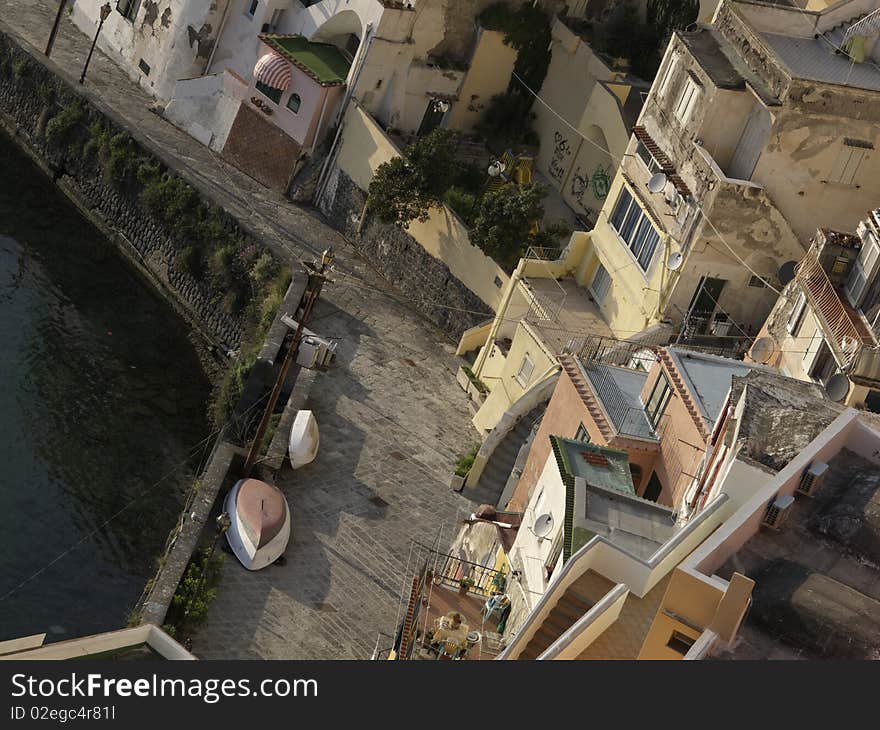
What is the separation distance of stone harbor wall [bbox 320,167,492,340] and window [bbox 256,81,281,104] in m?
3.92

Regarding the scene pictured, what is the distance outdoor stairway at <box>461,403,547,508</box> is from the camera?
62781mm

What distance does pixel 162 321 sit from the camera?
7456cm

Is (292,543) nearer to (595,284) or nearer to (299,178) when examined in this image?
(595,284)

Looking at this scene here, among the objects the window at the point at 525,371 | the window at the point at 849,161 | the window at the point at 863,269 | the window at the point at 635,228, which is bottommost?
the window at the point at 525,371

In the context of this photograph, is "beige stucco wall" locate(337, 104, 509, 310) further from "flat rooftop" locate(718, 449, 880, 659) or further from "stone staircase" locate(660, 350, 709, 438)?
"flat rooftop" locate(718, 449, 880, 659)

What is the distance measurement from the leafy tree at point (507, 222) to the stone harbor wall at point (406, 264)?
2430 millimetres

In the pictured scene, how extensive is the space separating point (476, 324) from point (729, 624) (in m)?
35.6

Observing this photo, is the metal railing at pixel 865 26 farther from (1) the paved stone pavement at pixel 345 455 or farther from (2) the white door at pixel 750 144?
(1) the paved stone pavement at pixel 345 455

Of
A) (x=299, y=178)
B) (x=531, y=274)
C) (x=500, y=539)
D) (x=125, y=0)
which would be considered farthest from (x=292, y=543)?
(x=125, y=0)

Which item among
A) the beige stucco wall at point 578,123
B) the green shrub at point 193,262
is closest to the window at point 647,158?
the beige stucco wall at point 578,123

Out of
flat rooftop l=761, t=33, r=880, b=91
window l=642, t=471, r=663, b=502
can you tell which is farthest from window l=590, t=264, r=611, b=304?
window l=642, t=471, r=663, b=502

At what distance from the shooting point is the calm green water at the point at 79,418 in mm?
58094

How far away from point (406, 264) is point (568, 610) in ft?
106

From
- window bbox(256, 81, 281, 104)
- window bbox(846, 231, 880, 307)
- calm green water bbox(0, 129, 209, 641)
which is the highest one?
window bbox(846, 231, 880, 307)
